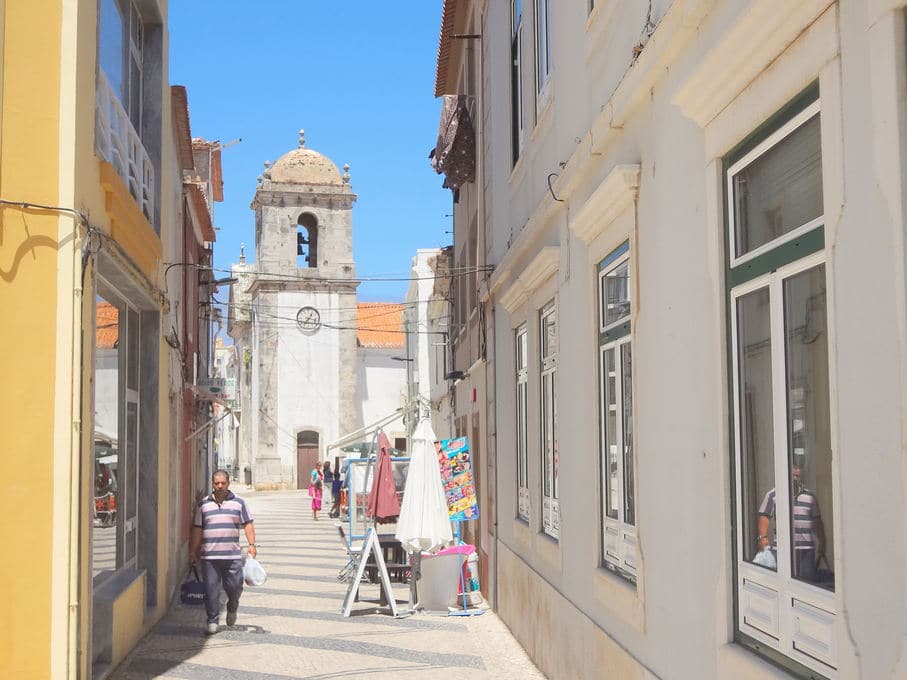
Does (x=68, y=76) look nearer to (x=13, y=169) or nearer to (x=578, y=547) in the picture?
(x=13, y=169)

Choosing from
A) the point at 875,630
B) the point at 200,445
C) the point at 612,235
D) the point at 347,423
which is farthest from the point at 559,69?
the point at 347,423

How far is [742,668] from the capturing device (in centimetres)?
470

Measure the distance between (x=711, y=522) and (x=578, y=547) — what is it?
10.9 ft

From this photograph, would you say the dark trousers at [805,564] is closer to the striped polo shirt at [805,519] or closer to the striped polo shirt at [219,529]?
the striped polo shirt at [805,519]

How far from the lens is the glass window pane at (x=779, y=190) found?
13.8 ft

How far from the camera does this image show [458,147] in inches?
657

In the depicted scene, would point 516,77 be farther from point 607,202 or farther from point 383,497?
point 607,202

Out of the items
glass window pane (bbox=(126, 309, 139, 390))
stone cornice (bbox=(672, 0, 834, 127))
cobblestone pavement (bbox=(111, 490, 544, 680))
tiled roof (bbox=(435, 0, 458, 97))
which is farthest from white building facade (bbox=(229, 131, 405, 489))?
stone cornice (bbox=(672, 0, 834, 127))

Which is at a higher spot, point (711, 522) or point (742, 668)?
point (711, 522)

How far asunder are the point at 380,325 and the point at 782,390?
5492 centimetres

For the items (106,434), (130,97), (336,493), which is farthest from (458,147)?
(336,493)

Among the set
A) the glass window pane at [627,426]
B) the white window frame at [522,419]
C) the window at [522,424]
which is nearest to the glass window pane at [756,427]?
the glass window pane at [627,426]

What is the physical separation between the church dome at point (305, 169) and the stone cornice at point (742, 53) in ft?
150

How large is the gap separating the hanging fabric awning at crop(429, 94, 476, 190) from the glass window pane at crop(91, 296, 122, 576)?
707cm
